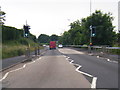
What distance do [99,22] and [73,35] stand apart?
98.9 feet

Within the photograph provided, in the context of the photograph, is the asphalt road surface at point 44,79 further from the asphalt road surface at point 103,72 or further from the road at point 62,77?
the asphalt road surface at point 103,72

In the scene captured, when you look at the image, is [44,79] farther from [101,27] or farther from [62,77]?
[101,27]

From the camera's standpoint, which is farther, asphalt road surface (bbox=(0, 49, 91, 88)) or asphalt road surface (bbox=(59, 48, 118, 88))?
asphalt road surface (bbox=(59, 48, 118, 88))

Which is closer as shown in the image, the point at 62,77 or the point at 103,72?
the point at 62,77

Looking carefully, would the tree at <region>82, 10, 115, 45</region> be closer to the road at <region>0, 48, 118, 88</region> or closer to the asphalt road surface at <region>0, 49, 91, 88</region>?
the road at <region>0, 48, 118, 88</region>

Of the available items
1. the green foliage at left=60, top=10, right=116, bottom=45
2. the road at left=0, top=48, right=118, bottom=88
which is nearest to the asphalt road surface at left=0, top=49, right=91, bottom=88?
the road at left=0, top=48, right=118, bottom=88

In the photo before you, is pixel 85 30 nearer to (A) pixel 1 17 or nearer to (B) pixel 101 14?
(B) pixel 101 14

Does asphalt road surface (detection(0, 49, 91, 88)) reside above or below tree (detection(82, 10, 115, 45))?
below

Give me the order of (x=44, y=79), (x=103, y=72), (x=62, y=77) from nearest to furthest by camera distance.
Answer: (x=44, y=79) < (x=62, y=77) < (x=103, y=72)

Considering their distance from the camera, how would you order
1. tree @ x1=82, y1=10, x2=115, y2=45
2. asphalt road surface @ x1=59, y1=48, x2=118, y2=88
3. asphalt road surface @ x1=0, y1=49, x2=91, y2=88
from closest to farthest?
asphalt road surface @ x1=0, y1=49, x2=91, y2=88, asphalt road surface @ x1=59, y1=48, x2=118, y2=88, tree @ x1=82, y1=10, x2=115, y2=45

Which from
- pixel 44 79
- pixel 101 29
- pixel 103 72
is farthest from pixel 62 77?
pixel 101 29

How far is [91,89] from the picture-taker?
18.0 feet

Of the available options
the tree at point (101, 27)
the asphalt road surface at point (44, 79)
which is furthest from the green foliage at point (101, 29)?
the asphalt road surface at point (44, 79)

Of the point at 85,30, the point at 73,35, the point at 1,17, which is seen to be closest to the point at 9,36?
the point at 1,17
